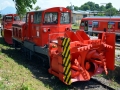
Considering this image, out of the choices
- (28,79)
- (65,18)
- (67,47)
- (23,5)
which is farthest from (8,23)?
(67,47)

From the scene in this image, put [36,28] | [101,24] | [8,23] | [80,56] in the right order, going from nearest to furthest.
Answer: [80,56], [36,28], [8,23], [101,24]

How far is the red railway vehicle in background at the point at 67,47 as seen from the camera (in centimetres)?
738

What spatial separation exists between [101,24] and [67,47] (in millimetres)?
17244

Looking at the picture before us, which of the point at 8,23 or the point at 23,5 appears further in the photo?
the point at 8,23

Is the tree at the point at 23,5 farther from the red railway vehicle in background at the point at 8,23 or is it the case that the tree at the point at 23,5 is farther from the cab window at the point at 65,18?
the red railway vehicle in background at the point at 8,23

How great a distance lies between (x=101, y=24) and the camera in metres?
23.7

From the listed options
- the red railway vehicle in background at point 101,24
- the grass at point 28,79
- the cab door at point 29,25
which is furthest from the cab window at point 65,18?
the red railway vehicle in background at point 101,24

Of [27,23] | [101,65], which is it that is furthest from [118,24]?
[101,65]

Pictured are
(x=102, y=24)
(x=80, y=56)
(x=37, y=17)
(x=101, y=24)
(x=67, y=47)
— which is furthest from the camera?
(x=101, y=24)

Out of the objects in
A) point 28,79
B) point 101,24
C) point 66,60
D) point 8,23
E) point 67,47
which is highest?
point 8,23

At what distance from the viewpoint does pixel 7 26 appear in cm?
1848

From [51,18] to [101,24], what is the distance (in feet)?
49.3

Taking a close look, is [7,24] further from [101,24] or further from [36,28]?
[101,24]

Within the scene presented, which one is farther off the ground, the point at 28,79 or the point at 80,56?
the point at 80,56
